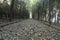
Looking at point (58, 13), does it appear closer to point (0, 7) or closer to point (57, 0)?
point (57, 0)

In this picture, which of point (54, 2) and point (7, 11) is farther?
point (7, 11)

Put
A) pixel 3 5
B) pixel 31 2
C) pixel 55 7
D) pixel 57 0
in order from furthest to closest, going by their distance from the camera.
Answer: pixel 31 2, pixel 3 5, pixel 55 7, pixel 57 0

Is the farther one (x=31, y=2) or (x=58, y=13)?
(x=31, y=2)

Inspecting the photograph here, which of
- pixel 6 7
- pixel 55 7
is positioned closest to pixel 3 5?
pixel 6 7

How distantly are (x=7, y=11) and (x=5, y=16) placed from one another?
114cm

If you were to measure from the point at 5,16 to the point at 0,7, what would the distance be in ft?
11.1

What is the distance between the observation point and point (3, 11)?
30.0 metres

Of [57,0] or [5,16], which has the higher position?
[57,0]

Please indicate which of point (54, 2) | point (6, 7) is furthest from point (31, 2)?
point (54, 2)

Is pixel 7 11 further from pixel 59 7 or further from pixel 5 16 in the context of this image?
pixel 59 7

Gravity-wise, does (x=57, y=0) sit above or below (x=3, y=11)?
above

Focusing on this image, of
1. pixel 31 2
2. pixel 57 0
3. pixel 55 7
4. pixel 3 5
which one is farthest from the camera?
pixel 31 2

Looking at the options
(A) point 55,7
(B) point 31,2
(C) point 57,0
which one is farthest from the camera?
(B) point 31,2

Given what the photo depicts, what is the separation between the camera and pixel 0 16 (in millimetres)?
28812
